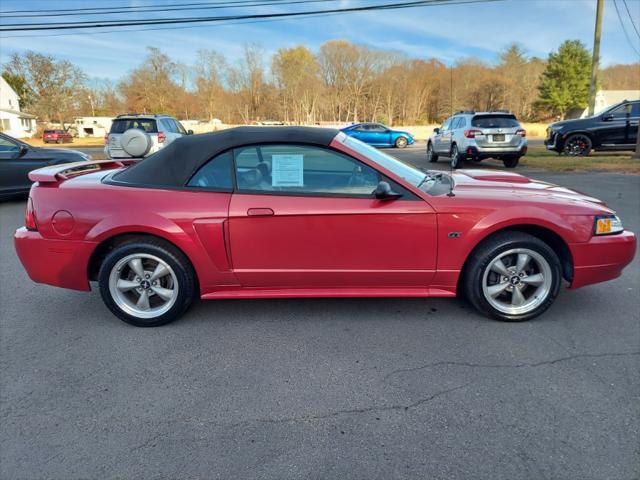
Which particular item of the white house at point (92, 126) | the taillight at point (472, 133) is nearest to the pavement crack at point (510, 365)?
the taillight at point (472, 133)

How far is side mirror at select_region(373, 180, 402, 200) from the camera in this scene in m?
3.15

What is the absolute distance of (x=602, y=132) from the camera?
14.7 m

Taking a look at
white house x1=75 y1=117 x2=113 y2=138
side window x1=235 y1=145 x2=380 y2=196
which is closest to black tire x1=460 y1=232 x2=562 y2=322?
side window x1=235 y1=145 x2=380 y2=196

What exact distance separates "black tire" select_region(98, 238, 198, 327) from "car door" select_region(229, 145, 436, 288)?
419 millimetres

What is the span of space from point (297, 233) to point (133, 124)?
1138 cm

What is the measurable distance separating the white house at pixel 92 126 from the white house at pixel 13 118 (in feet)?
17.6

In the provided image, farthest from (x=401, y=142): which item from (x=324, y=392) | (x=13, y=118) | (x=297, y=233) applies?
(x=13, y=118)

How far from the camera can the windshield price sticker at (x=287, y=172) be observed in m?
3.32

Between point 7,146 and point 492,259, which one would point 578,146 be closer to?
point 492,259

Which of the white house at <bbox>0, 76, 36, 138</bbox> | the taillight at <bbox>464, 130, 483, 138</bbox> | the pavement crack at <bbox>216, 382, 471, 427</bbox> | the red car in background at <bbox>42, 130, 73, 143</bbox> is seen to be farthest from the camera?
the white house at <bbox>0, 76, 36, 138</bbox>

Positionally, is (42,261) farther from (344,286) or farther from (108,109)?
(108,109)

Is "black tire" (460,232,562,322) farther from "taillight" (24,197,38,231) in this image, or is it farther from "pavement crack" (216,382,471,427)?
"taillight" (24,197,38,231)

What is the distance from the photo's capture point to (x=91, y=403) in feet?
8.20

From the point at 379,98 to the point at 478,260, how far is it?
84.3 m
